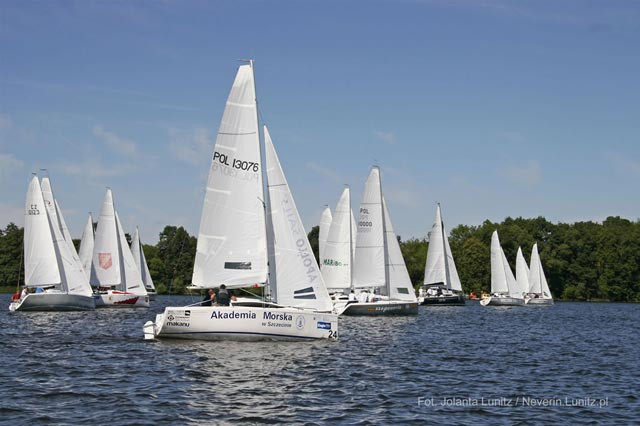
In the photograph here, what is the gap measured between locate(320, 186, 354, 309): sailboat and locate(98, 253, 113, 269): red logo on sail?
58.2ft

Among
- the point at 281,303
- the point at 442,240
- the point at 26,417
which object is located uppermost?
the point at 442,240

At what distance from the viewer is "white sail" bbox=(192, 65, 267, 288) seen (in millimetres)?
30219

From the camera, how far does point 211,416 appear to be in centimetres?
1681

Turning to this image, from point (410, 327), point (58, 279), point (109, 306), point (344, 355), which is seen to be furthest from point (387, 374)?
point (109, 306)

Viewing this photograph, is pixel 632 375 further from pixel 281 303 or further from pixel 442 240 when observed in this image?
pixel 442 240

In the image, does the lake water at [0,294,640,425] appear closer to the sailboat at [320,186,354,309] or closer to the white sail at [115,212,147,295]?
the sailboat at [320,186,354,309]

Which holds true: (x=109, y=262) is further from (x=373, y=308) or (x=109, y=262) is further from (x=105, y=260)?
(x=373, y=308)

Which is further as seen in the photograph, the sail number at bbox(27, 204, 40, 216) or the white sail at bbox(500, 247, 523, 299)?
the white sail at bbox(500, 247, 523, 299)

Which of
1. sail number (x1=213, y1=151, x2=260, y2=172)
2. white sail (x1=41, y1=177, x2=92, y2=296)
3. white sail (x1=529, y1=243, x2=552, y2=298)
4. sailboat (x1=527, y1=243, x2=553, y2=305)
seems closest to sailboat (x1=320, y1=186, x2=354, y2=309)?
white sail (x1=41, y1=177, x2=92, y2=296)

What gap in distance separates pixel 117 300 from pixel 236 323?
37.4 meters

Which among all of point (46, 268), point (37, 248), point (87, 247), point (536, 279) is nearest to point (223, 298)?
point (46, 268)

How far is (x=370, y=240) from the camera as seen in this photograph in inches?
2188

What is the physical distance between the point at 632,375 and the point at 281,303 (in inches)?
488

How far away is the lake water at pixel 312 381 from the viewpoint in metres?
17.4
